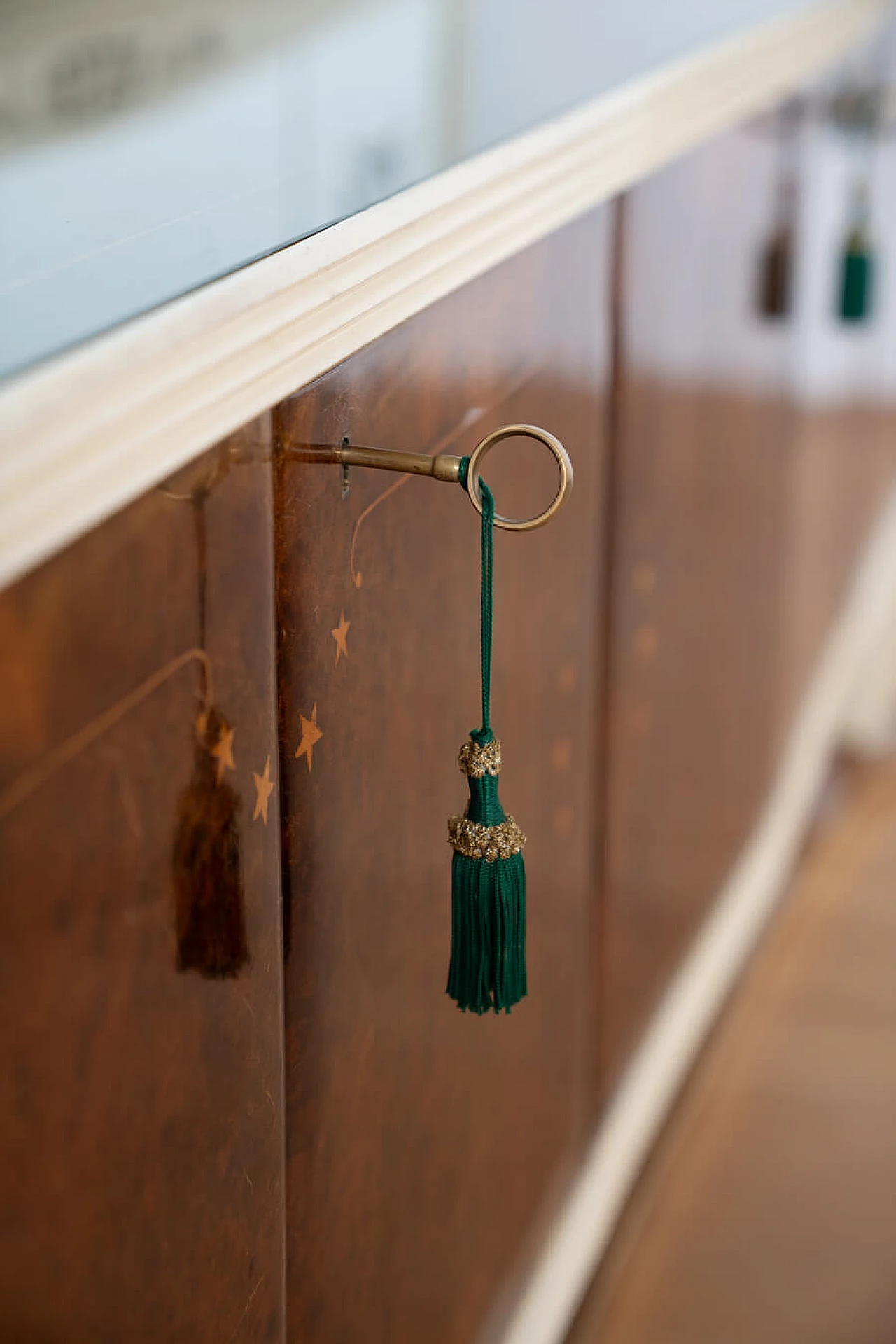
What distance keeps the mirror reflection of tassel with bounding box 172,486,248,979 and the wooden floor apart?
0.95m

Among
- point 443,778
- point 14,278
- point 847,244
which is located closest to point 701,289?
point 847,244

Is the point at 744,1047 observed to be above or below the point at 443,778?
below

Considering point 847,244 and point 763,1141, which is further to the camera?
point 847,244

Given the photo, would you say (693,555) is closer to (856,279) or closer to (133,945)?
(856,279)

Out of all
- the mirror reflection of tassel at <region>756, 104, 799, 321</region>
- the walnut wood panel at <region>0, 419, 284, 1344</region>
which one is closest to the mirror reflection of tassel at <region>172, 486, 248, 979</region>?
the walnut wood panel at <region>0, 419, 284, 1344</region>

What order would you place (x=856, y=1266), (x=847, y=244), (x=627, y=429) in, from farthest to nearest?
1. (x=847, y=244)
2. (x=856, y=1266)
3. (x=627, y=429)

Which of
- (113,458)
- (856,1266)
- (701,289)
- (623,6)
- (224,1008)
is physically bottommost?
(856,1266)

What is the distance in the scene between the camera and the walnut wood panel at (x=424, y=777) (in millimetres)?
768

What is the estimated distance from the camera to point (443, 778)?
0.95m

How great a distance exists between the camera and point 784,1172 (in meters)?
1.66

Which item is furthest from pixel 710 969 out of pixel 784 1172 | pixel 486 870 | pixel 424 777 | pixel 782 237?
pixel 486 870

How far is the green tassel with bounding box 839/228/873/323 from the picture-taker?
1.92m

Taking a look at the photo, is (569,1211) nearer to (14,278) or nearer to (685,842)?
(685,842)

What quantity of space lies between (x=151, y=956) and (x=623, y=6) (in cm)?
140
